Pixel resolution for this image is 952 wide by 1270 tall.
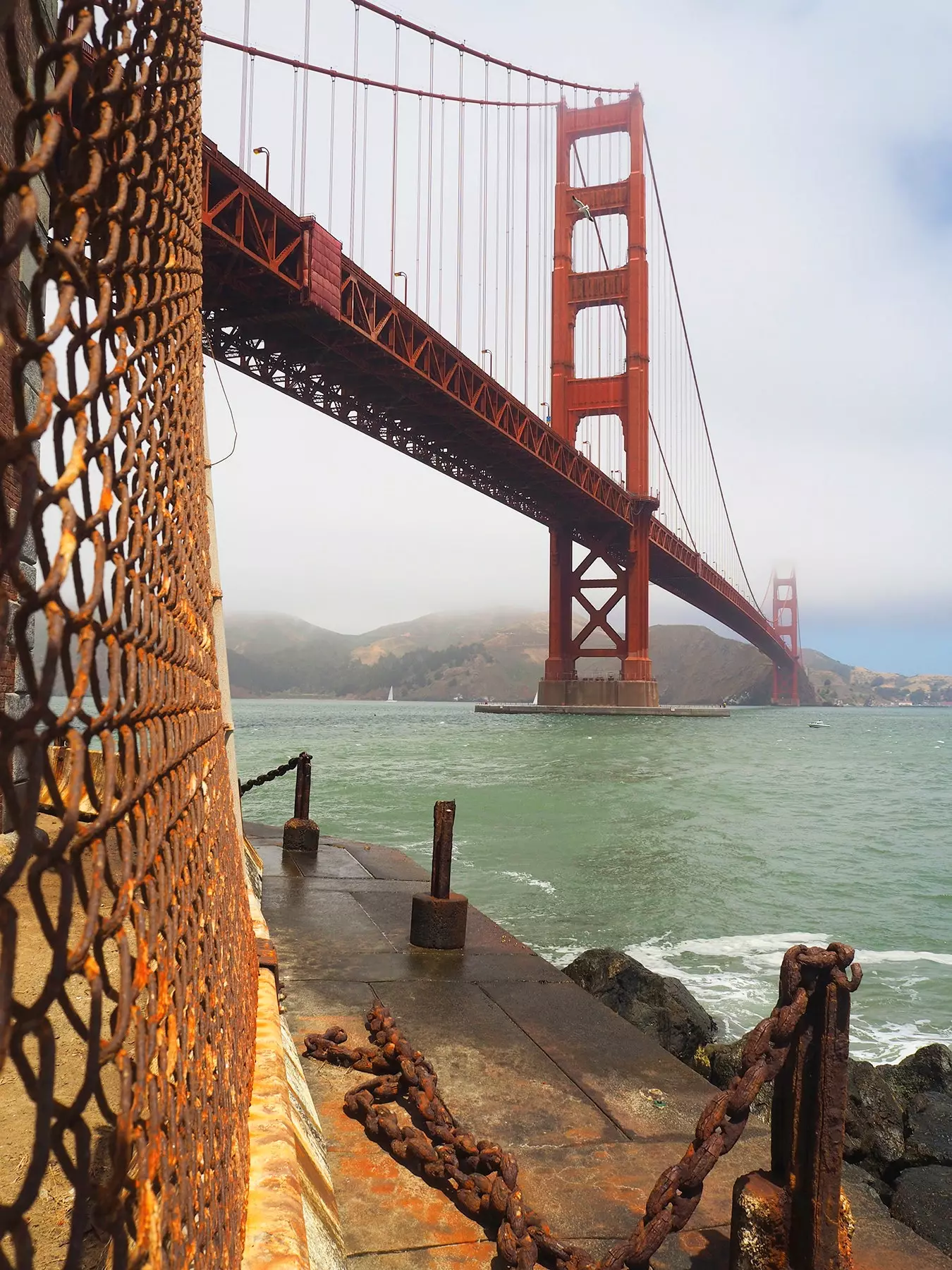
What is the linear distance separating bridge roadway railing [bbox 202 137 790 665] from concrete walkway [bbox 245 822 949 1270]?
1676 centimetres

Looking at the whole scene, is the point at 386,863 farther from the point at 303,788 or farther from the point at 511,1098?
the point at 511,1098

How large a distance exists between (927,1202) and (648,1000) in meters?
2.15

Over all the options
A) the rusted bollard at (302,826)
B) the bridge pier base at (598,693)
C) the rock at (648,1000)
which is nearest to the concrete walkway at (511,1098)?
the rock at (648,1000)

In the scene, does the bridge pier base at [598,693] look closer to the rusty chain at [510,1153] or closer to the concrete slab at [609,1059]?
the concrete slab at [609,1059]

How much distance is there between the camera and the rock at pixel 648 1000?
5914mm

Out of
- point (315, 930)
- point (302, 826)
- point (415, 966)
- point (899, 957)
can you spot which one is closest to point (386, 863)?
point (302, 826)

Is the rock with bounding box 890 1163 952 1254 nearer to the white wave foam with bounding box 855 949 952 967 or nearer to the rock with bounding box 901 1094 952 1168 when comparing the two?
the rock with bounding box 901 1094 952 1168

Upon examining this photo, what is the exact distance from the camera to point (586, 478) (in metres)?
40.2

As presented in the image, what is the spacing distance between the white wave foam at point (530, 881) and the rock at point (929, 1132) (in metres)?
6.49

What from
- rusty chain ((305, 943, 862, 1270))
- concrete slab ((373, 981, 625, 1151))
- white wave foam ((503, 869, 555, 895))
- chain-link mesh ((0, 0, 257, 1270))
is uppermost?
chain-link mesh ((0, 0, 257, 1270))

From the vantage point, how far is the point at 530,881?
1226 centimetres

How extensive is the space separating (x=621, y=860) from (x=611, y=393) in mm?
37003

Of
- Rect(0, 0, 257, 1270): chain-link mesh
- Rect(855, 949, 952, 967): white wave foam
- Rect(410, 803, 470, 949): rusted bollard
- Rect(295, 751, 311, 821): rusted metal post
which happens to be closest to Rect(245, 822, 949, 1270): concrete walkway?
Rect(410, 803, 470, 949): rusted bollard

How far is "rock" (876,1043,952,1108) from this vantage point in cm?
540
